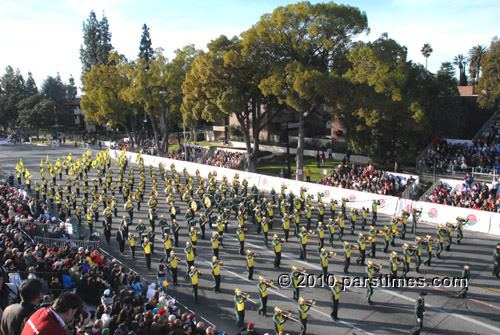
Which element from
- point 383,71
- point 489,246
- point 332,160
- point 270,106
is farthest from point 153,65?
point 489,246

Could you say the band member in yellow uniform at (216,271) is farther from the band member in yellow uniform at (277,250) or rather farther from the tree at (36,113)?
the tree at (36,113)

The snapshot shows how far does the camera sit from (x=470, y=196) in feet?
66.7

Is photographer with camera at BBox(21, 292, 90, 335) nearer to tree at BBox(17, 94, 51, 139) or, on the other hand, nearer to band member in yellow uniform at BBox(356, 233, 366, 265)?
band member in yellow uniform at BBox(356, 233, 366, 265)

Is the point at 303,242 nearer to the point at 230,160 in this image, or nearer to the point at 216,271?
the point at 216,271

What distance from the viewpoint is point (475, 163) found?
982 inches

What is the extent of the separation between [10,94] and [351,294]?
256ft

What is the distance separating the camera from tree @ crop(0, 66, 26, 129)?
69.6m

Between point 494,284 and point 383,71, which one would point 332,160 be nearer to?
point 383,71

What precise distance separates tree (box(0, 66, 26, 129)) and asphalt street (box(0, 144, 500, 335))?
2543 inches

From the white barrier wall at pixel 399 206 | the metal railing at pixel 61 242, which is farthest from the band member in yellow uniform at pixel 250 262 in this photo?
the white barrier wall at pixel 399 206

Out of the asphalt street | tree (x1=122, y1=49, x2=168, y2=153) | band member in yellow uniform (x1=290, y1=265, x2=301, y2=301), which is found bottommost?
the asphalt street

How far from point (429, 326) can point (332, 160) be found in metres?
25.5

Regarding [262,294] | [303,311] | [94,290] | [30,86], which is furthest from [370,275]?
[30,86]

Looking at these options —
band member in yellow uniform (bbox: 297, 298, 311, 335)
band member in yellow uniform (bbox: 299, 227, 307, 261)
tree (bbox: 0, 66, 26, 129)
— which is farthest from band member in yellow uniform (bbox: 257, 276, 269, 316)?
tree (bbox: 0, 66, 26, 129)
